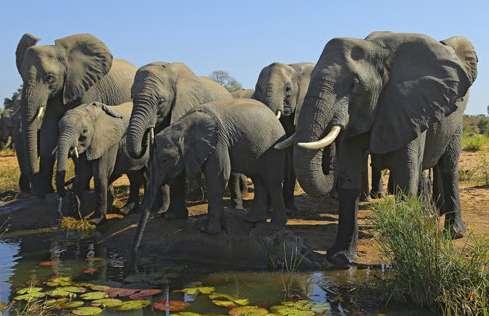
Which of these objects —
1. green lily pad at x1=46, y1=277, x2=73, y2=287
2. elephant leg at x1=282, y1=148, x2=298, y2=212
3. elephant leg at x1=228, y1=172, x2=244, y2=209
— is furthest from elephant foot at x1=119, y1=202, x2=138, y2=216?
green lily pad at x1=46, y1=277, x2=73, y2=287

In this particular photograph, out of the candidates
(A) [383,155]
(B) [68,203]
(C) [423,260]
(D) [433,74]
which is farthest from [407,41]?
(B) [68,203]

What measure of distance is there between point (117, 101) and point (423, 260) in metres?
7.89

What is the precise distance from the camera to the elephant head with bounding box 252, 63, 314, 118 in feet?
33.8

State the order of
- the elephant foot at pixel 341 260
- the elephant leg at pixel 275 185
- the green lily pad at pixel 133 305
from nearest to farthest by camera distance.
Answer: the green lily pad at pixel 133 305
the elephant foot at pixel 341 260
the elephant leg at pixel 275 185

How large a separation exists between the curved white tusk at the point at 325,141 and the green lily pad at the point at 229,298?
156cm

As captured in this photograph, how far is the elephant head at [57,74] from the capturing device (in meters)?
10.6

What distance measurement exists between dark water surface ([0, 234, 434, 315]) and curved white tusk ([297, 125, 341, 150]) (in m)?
1.32

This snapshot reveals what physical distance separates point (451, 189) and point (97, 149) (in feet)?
16.9

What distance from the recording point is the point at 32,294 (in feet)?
18.9

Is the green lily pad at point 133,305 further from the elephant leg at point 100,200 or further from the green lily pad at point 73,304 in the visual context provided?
the elephant leg at point 100,200

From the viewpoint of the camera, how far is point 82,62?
11219 millimetres

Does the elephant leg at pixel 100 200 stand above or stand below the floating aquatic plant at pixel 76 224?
above

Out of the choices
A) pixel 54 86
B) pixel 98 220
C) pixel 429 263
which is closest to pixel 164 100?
pixel 98 220

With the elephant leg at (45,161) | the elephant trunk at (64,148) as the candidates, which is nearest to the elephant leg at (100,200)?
the elephant trunk at (64,148)
